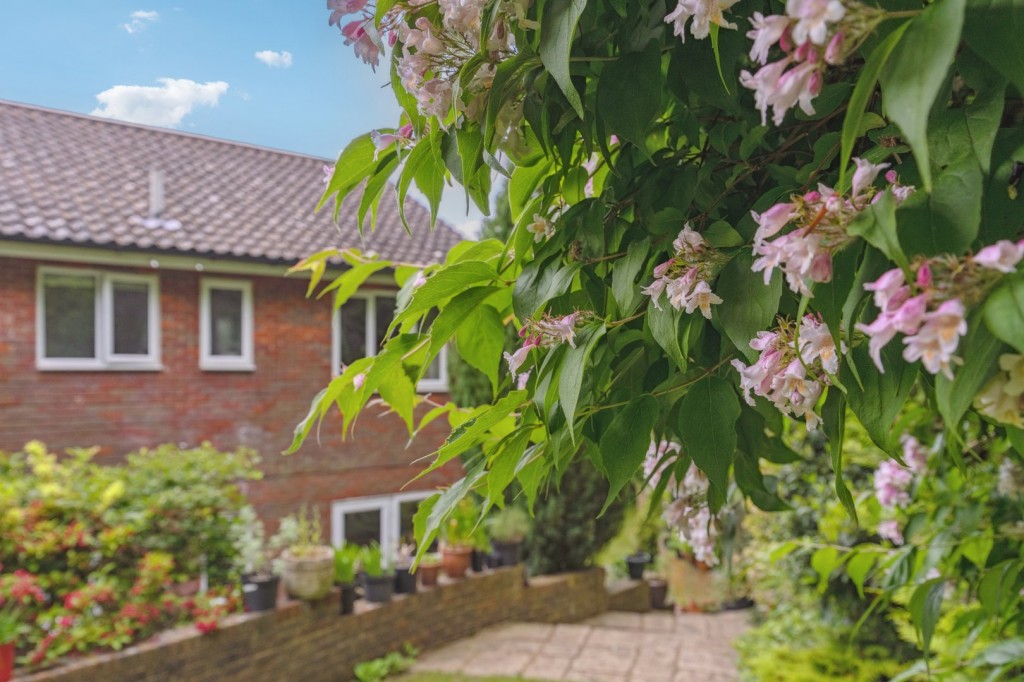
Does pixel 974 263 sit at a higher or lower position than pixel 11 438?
higher

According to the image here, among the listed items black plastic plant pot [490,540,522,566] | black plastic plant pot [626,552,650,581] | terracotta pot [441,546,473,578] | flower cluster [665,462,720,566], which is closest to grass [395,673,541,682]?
terracotta pot [441,546,473,578]

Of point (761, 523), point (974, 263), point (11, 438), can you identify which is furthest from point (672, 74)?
point (11, 438)

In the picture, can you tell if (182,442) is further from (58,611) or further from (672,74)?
(672,74)

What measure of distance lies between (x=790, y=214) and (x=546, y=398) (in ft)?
0.91

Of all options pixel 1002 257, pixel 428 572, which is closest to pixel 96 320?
pixel 428 572

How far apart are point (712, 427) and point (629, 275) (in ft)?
0.49

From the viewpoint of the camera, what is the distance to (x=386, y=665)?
4.97 metres

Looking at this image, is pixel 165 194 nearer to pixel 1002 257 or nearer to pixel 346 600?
pixel 346 600

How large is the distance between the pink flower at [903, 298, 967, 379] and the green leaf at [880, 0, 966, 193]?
0.06m

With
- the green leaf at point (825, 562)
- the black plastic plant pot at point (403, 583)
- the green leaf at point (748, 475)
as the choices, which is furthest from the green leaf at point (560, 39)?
the black plastic plant pot at point (403, 583)

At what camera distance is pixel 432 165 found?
0.75m

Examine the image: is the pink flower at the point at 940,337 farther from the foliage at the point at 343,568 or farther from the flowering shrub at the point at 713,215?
the foliage at the point at 343,568

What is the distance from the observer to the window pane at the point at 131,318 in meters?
6.98

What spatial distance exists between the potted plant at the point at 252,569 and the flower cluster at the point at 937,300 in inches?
187
